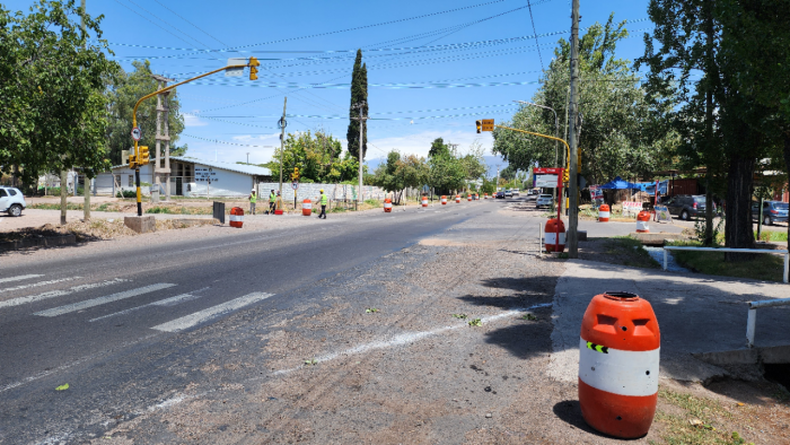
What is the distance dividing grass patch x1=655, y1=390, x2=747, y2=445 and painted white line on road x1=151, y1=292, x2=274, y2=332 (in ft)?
17.1

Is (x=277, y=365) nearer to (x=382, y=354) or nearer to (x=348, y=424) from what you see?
(x=382, y=354)

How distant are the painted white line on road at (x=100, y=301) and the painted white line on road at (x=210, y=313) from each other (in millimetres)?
1627

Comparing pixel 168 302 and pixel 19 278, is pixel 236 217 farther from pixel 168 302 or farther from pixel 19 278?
pixel 168 302

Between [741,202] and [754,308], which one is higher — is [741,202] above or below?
above

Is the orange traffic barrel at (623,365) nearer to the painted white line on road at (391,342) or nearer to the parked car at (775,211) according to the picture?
the painted white line on road at (391,342)

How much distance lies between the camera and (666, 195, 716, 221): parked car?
33.9 metres

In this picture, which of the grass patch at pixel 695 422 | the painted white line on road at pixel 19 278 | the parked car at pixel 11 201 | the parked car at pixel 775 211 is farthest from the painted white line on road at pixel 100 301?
the parked car at pixel 775 211

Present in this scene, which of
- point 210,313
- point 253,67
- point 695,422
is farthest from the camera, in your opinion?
point 253,67

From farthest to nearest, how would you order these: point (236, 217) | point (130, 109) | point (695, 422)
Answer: point (130, 109) → point (236, 217) → point (695, 422)

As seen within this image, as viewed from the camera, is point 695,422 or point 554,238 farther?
point 554,238

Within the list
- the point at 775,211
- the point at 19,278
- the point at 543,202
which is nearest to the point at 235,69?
the point at 19,278

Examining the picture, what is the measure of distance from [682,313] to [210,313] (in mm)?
6676

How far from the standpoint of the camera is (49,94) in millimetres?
13305

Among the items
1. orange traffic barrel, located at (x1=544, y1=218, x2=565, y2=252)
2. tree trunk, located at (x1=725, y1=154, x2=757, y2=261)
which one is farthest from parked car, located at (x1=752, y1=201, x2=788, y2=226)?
orange traffic barrel, located at (x1=544, y1=218, x2=565, y2=252)
